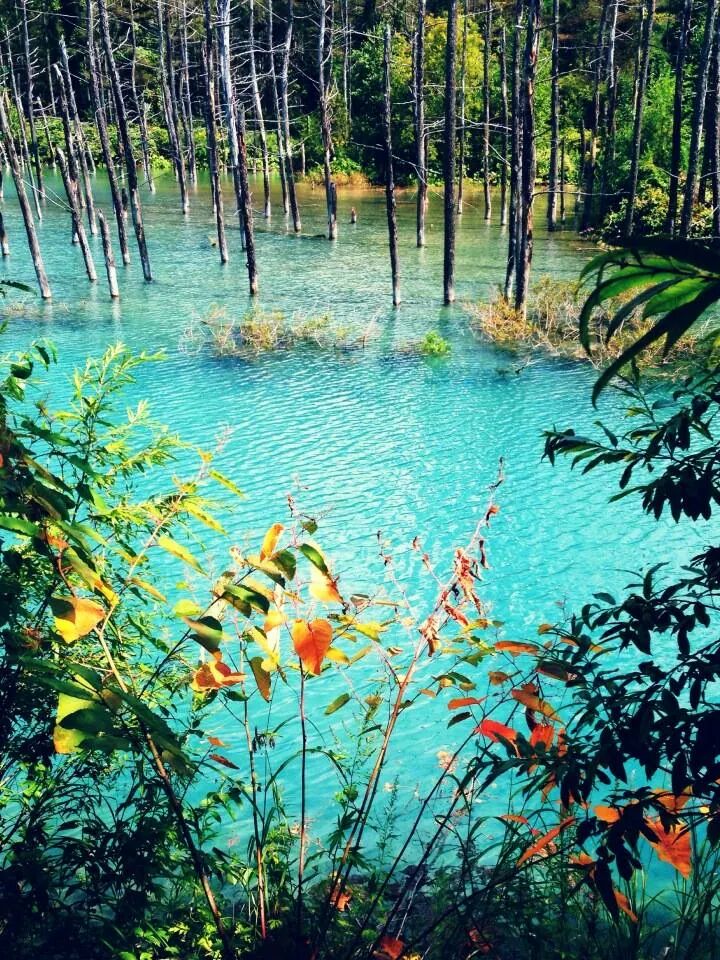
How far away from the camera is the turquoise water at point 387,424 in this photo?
9055mm

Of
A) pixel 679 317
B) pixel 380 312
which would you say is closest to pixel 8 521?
pixel 679 317

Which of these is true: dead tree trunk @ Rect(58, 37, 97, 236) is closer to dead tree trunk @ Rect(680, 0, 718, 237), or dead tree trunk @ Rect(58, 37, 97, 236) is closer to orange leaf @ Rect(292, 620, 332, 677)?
dead tree trunk @ Rect(680, 0, 718, 237)

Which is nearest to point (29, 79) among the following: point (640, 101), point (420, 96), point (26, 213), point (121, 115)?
point (121, 115)

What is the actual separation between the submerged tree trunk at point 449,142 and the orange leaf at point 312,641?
16801 millimetres

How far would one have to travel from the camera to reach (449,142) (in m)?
17.8

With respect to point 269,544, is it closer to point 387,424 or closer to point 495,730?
point 495,730

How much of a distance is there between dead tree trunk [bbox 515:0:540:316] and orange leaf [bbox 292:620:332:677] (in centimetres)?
1527

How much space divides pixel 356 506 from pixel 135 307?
11366 mm

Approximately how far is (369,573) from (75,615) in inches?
276

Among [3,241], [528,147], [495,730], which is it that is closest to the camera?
[495,730]

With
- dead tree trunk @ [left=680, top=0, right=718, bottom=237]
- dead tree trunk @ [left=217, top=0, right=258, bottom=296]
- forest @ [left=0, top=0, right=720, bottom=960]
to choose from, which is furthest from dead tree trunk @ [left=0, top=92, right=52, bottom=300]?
dead tree trunk @ [left=680, top=0, right=718, bottom=237]

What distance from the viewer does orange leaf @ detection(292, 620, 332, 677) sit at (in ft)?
6.84

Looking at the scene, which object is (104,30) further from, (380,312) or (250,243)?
(380,312)

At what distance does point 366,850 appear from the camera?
5.28 metres
